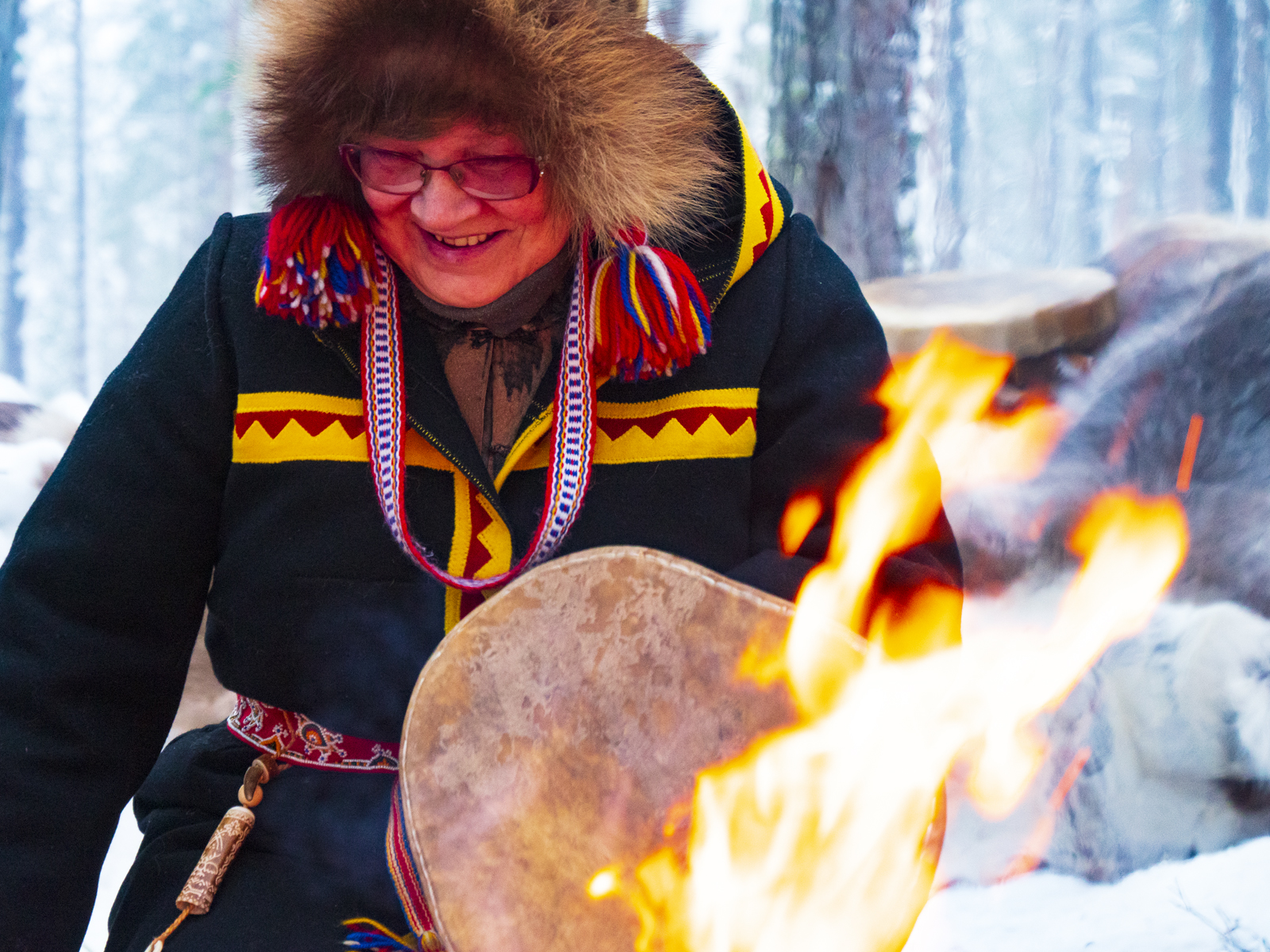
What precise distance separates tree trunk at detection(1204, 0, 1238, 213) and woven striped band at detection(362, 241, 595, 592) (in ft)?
7.20

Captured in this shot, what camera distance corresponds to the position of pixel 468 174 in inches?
47.0

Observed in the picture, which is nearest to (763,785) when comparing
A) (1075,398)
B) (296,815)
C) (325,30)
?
(296,815)

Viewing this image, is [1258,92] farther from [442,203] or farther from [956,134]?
[442,203]

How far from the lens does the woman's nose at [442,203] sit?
1193 millimetres

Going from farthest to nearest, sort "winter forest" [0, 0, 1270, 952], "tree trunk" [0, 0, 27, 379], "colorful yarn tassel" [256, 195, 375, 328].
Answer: "tree trunk" [0, 0, 27, 379] < "winter forest" [0, 0, 1270, 952] < "colorful yarn tassel" [256, 195, 375, 328]

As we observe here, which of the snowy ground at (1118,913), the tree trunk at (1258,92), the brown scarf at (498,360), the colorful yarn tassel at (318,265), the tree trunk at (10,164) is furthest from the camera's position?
the tree trunk at (10,164)

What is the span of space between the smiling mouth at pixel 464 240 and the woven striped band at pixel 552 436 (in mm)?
129

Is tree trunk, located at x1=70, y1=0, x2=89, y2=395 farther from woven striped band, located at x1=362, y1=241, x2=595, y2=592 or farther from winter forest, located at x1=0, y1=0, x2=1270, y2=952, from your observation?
woven striped band, located at x1=362, y1=241, x2=595, y2=592

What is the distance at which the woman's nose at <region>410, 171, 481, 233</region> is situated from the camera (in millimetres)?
1193

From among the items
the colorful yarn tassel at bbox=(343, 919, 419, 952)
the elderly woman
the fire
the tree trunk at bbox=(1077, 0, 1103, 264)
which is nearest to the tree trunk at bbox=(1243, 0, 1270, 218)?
the tree trunk at bbox=(1077, 0, 1103, 264)

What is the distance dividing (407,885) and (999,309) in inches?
91.8

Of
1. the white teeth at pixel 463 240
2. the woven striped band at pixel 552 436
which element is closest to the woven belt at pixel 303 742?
the woven striped band at pixel 552 436

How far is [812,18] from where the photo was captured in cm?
268

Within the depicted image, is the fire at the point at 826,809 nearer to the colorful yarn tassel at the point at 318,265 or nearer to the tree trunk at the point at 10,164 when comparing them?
the colorful yarn tassel at the point at 318,265
